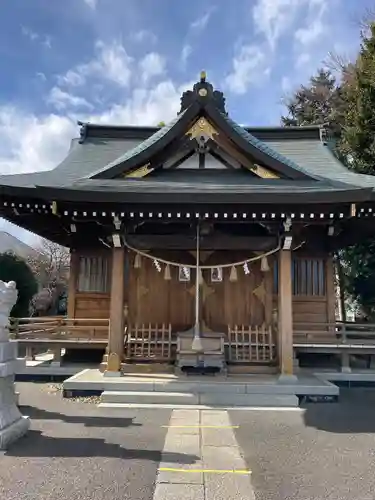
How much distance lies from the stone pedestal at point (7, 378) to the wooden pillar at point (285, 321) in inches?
184

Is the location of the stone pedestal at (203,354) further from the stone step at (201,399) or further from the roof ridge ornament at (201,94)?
the roof ridge ornament at (201,94)

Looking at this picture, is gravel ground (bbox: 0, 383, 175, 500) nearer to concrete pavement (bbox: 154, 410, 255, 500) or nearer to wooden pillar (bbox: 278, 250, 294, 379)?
concrete pavement (bbox: 154, 410, 255, 500)

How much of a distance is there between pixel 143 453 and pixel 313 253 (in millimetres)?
7209

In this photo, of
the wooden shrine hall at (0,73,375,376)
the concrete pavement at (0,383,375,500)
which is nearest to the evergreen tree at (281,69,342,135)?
the wooden shrine hall at (0,73,375,376)

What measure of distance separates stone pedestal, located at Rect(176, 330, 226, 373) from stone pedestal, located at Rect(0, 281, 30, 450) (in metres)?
3.46

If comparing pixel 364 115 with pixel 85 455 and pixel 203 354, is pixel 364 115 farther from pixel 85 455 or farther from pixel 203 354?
pixel 85 455

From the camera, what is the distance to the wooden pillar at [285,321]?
25.8ft

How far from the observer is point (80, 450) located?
15.3 feet

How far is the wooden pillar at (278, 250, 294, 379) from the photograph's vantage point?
787 centimetres

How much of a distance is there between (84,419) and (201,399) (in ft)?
6.41

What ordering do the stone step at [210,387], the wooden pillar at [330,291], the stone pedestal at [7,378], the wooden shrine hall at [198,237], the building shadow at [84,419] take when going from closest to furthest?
the stone pedestal at [7,378], the building shadow at [84,419], the stone step at [210,387], the wooden shrine hall at [198,237], the wooden pillar at [330,291]

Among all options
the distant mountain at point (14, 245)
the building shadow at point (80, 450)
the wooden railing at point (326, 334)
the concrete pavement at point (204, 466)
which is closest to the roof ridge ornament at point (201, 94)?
the wooden railing at point (326, 334)

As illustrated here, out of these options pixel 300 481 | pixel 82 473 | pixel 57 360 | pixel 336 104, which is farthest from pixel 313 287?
pixel 336 104

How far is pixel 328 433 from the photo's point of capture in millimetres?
5566
